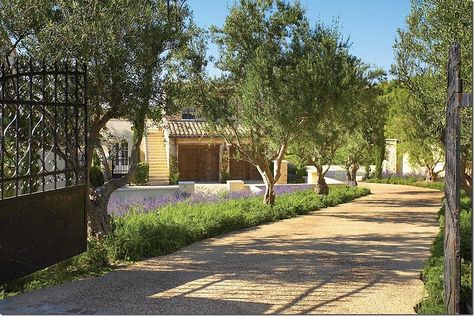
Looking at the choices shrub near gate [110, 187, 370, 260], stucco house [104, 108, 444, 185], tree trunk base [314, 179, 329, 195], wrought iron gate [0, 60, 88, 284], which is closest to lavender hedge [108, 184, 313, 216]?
shrub near gate [110, 187, 370, 260]

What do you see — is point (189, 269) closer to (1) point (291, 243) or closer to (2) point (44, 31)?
(1) point (291, 243)

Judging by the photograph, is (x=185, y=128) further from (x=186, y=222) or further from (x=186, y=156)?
(x=186, y=222)

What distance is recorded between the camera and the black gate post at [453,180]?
4.60 metres

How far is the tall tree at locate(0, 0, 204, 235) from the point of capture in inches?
279

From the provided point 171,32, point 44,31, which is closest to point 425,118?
point 171,32

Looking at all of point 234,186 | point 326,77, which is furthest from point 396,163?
point 326,77

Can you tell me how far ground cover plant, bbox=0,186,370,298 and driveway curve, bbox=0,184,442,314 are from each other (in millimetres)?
298

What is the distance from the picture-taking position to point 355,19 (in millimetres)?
9539

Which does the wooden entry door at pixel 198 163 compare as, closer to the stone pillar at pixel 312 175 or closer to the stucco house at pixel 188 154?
the stucco house at pixel 188 154

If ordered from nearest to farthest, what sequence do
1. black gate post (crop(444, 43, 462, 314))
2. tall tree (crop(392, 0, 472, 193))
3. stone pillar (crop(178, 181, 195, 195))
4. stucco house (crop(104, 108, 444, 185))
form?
black gate post (crop(444, 43, 462, 314))
tall tree (crop(392, 0, 472, 193))
stone pillar (crop(178, 181, 195, 195))
stucco house (crop(104, 108, 444, 185))

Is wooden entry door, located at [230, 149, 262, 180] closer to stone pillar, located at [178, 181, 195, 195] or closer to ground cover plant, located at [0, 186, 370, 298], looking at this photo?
stone pillar, located at [178, 181, 195, 195]

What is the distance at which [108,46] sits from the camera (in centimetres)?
725

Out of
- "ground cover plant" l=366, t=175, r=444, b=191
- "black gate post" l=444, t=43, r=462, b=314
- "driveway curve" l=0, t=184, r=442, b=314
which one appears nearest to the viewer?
"black gate post" l=444, t=43, r=462, b=314

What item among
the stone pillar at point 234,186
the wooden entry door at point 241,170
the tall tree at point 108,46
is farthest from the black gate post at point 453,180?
the wooden entry door at point 241,170
